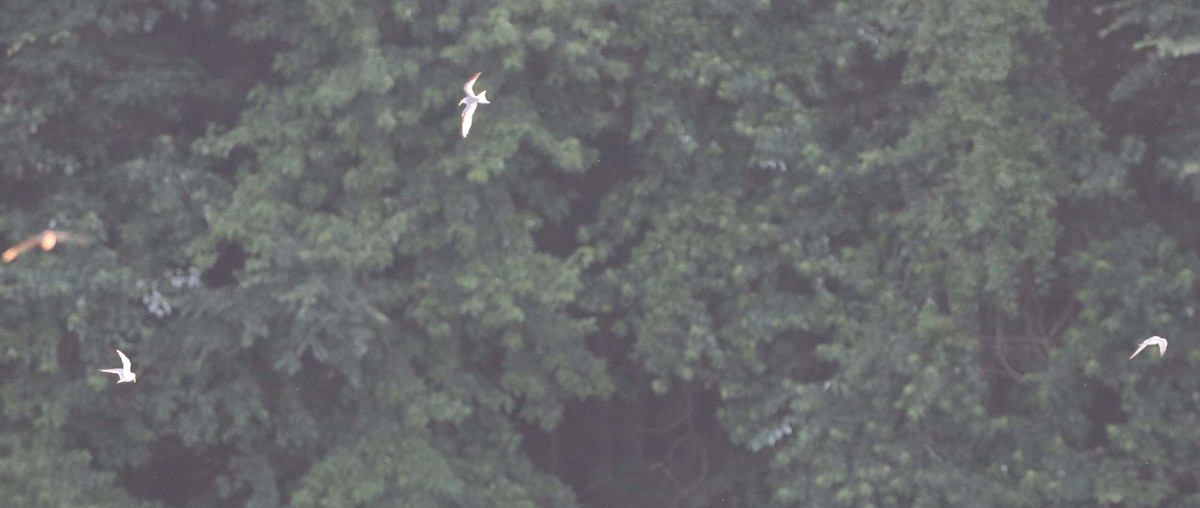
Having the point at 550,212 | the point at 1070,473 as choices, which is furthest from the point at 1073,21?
the point at 550,212

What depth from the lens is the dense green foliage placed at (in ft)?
25.2

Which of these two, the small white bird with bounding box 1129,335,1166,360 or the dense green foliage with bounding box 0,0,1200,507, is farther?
the dense green foliage with bounding box 0,0,1200,507

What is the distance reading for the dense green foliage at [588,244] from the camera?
769cm

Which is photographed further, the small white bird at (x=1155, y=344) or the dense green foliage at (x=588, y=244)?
the dense green foliage at (x=588, y=244)

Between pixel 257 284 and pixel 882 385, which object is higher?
pixel 257 284

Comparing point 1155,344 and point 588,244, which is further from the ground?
point 588,244

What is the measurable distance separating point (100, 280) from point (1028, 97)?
459 cm

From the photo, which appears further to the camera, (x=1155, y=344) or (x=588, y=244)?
(x=588, y=244)

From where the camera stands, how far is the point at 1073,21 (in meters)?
8.09

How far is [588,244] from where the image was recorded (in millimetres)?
9023

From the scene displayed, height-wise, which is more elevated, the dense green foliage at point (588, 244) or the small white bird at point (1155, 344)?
the dense green foliage at point (588, 244)

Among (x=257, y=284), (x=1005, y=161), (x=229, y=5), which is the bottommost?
(x=1005, y=161)

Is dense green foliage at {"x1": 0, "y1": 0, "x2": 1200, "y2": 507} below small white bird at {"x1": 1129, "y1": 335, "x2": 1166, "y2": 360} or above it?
above

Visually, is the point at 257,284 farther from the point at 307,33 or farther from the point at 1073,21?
the point at 1073,21
